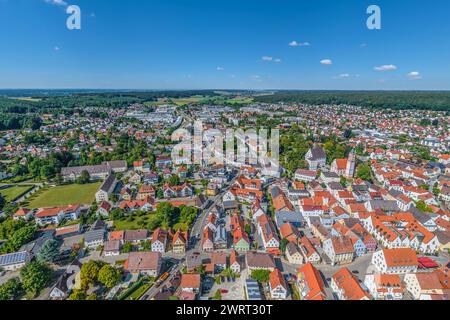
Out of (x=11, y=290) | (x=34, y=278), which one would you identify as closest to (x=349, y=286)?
(x=34, y=278)

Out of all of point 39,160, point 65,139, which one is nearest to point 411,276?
point 39,160

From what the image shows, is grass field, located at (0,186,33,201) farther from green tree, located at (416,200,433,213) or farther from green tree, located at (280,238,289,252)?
green tree, located at (416,200,433,213)

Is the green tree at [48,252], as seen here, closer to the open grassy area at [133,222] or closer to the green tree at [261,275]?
the open grassy area at [133,222]

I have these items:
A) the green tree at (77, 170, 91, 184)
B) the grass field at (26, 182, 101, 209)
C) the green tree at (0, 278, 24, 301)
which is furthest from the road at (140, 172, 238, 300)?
the green tree at (77, 170, 91, 184)

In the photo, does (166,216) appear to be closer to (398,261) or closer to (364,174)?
(398,261)

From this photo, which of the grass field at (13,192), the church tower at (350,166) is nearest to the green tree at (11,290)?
the grass field at (13,192)
